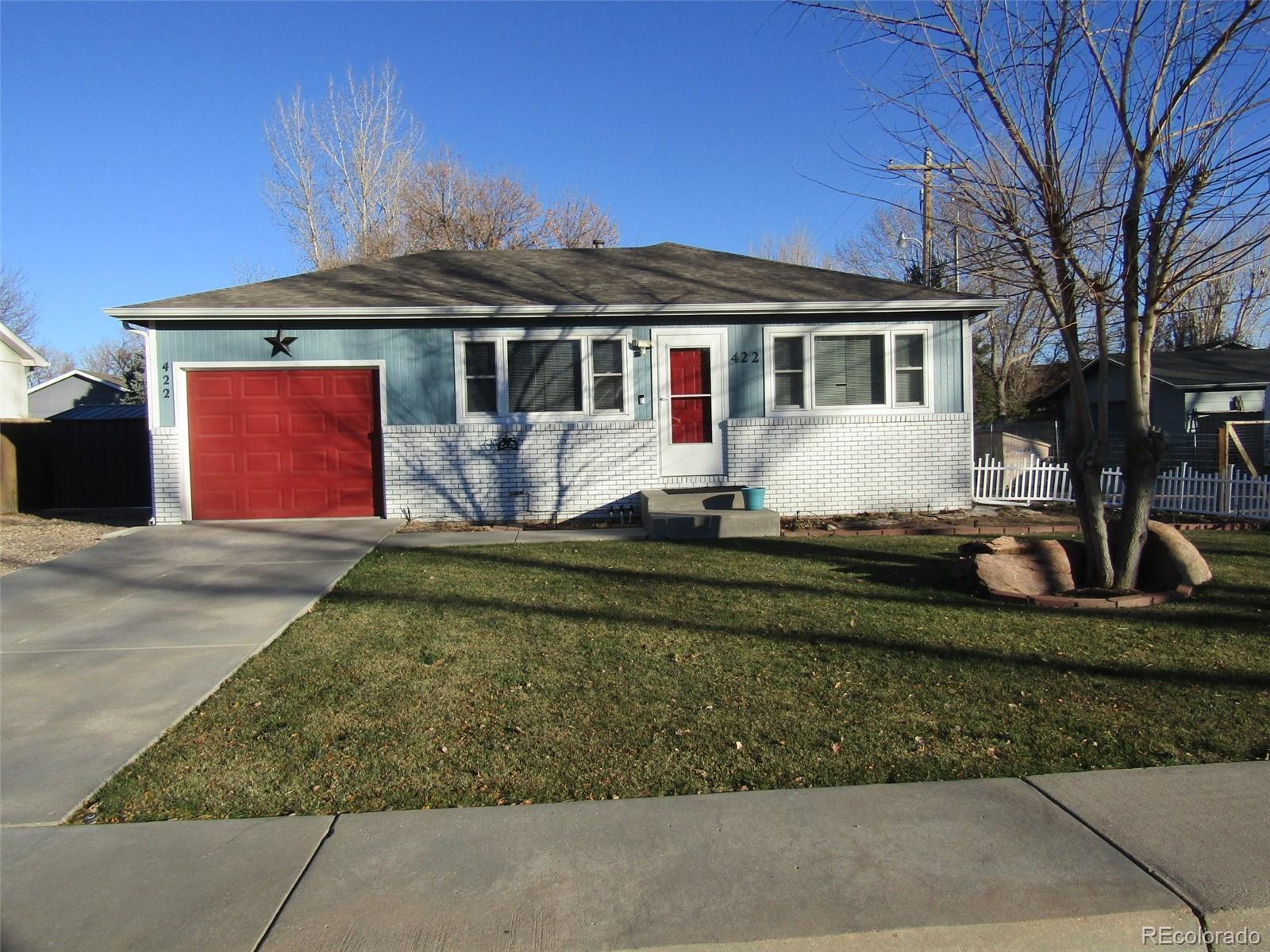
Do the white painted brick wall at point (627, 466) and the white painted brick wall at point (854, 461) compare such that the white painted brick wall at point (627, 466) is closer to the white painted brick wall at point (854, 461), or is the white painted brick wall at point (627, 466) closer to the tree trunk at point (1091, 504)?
the white painted brick wall at point (854, 461)

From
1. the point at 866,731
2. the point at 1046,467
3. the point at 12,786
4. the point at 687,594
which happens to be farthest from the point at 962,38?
the point at 1046,467

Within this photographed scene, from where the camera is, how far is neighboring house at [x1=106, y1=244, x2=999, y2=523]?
1314 cm

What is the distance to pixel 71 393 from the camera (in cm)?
4175

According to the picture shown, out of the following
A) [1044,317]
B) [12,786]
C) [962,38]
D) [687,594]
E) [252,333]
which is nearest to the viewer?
[12,786]

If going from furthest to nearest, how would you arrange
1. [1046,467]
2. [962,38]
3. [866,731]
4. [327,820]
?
1. [1046,467]
2. [962,38]
3. [866,731]
4. [327,820]

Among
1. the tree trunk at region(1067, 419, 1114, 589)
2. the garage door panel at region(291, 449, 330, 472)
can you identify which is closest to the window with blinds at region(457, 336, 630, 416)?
the garage door panel at region(291, 449, 330, 472)

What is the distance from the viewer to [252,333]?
43.0 ft

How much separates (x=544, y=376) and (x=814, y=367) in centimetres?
408

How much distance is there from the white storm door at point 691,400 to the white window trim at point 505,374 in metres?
0.49

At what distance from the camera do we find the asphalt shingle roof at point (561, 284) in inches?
527

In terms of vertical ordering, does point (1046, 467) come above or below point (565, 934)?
above

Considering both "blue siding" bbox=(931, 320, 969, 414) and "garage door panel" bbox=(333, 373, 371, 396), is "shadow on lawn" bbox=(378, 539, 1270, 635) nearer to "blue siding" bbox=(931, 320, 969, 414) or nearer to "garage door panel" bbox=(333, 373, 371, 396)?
"garage door panel" bbox=(333, 373, 371, 396)

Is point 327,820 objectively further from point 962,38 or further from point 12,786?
point 962,38

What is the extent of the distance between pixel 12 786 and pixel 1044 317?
33790 mm
